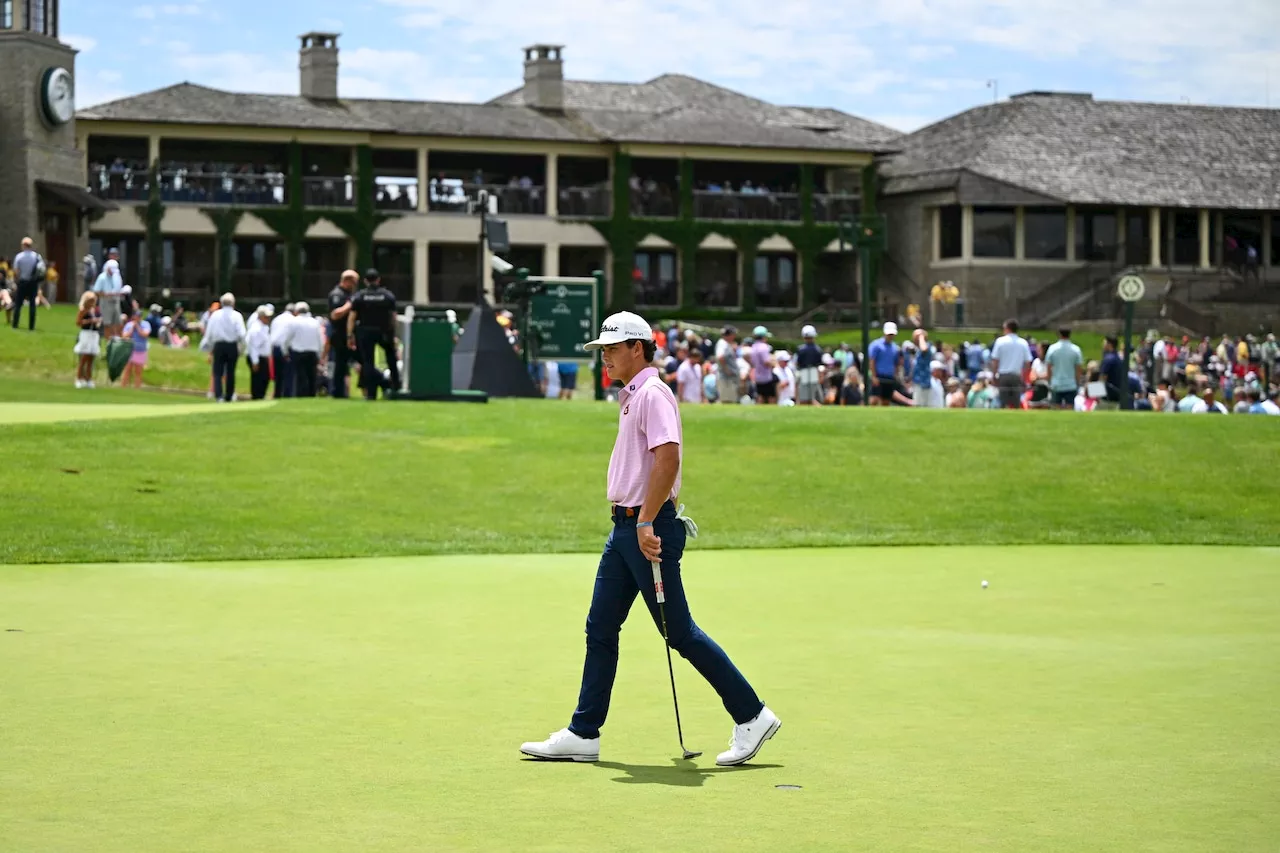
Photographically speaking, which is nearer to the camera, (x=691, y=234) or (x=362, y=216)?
(x=362, y=216)

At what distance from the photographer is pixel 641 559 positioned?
293 inches

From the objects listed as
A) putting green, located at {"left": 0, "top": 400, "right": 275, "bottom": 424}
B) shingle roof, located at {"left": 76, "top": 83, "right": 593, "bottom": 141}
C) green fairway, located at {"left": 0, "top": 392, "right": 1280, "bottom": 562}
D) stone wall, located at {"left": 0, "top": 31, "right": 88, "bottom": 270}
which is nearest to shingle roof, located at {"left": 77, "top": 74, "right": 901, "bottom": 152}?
shingle roof, located at {"left": 76, "top": 83, "right": 593, "bottom": 141}

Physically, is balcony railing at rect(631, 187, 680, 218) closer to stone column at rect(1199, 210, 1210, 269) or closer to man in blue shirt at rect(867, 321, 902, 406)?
stone column at rect(1199, 210, 1210, 269)

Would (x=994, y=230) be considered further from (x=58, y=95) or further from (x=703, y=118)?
(x=58, y=95)

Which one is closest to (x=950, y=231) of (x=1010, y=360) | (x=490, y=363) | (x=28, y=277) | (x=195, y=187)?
(x=195, y=187)

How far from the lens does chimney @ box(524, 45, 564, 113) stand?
68.8 meters

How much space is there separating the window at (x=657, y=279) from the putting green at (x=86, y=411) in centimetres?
4150

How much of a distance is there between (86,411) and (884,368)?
39.4 feet

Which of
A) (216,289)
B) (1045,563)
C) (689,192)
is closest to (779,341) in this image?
(689,192)

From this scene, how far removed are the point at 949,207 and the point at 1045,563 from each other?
53.3 m

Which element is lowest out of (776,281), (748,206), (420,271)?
(776,281)

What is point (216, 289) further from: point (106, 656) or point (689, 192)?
point (106, 656)

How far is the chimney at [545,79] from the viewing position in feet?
→ 226

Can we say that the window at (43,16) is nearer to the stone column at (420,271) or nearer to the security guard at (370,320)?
the stone column at (420,271)
